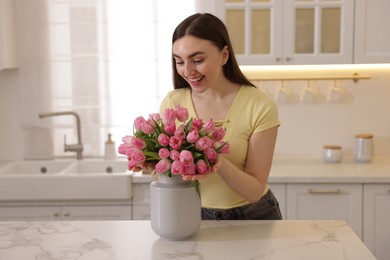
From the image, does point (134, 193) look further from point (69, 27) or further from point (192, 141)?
point (192, 141)

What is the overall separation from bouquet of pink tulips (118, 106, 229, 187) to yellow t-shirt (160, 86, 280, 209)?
288 mm

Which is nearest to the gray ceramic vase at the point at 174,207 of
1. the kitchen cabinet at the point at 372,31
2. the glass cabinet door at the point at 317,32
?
the glass cabinet door at the point at 317,32

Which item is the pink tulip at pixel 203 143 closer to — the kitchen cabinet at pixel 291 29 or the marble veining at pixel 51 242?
the marble veining at pixel 51 242

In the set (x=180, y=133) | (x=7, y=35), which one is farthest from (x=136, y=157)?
(x=7, y=35)

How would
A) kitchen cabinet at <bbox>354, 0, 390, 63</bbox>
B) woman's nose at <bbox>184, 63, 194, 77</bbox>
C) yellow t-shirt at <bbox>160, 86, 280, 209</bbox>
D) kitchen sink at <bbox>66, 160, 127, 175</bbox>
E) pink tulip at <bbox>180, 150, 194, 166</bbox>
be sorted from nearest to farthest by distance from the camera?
pink tulip at <bbox>180, 150, 194, 166</bbox> < woman's nose at <bbox>184, 63, 194, 77</bbox> < yellow t-shirt at <bbox>160, 86, 280, 209</bbox> < kitchen cabinet at <bbox>354, 0, 390, 63</bbox> < kitchen sink at <bbox>66, 160, 127, 175</bbox>

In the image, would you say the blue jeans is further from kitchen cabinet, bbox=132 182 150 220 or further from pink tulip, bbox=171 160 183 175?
kitchen cabinet, bbox=132 182 150 220

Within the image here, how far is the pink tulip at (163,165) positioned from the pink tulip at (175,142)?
54 mm

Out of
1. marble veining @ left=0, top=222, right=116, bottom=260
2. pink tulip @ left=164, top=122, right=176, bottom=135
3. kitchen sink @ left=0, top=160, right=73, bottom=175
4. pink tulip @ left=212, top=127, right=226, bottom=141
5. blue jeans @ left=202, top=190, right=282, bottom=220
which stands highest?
pink tulip @ left=164, top=122, right=176, bottom=135

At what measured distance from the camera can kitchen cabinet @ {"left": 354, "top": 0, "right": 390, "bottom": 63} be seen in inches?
131

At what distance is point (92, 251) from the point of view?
1.70 meters

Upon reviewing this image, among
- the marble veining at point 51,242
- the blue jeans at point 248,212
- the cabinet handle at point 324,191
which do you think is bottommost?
the cabinet handle at point 324,191

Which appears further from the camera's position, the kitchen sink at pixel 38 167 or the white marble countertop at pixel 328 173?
the kitchen sink at pixel 38 167

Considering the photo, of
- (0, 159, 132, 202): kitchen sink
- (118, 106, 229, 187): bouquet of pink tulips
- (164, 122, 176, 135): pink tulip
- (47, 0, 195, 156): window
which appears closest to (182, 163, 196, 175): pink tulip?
(118, 106, 229, 187): bouquet of pink tulips

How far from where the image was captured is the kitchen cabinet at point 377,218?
319 centimetres
